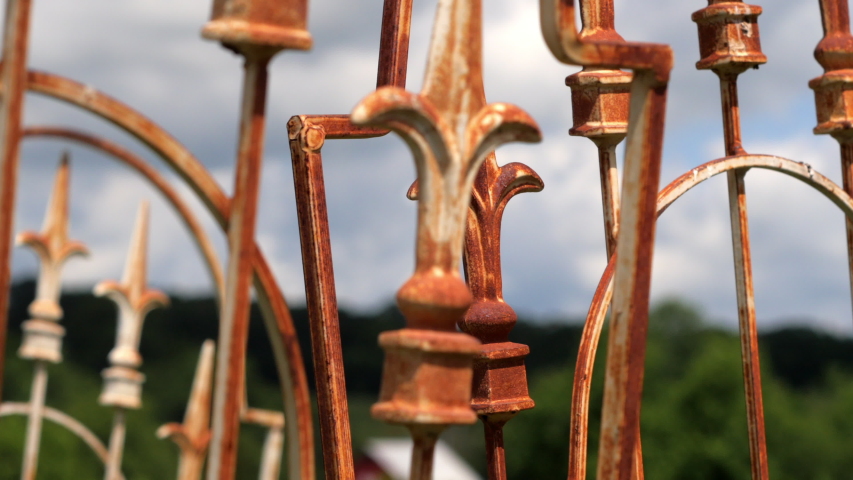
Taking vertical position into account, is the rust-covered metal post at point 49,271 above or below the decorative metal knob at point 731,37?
below

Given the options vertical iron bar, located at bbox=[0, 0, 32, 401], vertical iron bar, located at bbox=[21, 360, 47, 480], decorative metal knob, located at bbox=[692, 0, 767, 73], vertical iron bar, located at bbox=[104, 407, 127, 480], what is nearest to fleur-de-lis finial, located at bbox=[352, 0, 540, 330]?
vertical iron bar, located at bbox=[0, 0, 32, 401]

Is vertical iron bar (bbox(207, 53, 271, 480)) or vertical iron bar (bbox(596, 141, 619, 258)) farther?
vertical iron bar (bbox(596, 141, 619, 258))

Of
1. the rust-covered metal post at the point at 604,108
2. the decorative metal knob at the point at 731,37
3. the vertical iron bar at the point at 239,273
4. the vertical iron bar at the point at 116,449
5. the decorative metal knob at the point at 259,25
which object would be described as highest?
the decorative metal knob at the point at 731,37

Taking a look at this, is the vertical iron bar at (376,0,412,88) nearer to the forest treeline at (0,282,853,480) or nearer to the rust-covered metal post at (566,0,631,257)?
the rust-covered metal post at (566,0,631,257)

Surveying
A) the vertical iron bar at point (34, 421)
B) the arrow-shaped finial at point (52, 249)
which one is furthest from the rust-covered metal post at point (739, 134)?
the arrow-shaped finial at point (52, 249)

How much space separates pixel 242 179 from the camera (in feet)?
5.02

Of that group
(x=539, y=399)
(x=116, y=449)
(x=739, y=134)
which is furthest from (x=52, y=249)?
(x=539, y=399)

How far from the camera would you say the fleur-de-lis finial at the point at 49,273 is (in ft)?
13.2

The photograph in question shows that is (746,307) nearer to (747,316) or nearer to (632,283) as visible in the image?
(747,316)

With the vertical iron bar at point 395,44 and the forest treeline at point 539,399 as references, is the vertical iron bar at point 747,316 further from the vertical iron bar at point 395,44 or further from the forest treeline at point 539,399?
the forest treeline at point 539,399

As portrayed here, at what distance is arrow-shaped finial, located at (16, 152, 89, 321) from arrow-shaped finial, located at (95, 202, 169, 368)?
0.81 ft

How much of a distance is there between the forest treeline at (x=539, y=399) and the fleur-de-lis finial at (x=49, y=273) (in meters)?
32.8

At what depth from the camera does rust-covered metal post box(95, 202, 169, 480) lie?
439 cm

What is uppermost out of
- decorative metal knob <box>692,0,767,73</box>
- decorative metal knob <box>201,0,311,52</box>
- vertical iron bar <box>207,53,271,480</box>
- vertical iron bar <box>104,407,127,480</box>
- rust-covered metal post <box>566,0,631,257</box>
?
decorative metal knob <box>692,0,767,73</box>
